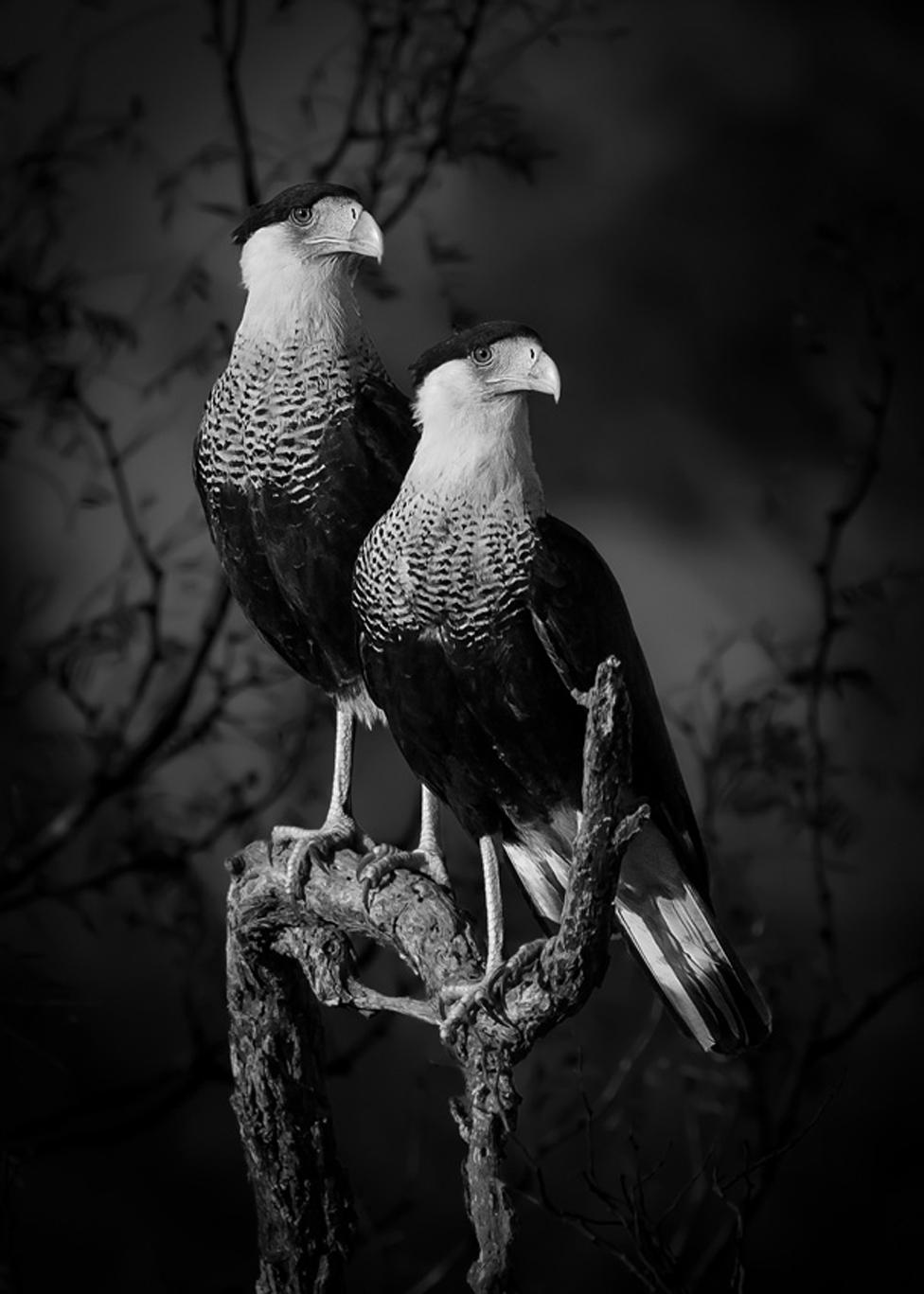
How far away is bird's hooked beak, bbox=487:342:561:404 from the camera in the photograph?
3.93 ft

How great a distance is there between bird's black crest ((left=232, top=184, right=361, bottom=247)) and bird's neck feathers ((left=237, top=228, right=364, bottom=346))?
1 cm

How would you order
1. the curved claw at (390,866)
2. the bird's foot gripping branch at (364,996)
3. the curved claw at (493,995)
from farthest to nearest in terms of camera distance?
the curved claw at (390,866), the curved claw at (493,995), the bird's foot gripping branch at (364,996)

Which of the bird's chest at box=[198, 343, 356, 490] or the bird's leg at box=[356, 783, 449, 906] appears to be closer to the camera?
the bird's chest at box=[198, 343, 356, 490]

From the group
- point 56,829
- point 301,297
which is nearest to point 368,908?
point 301,297

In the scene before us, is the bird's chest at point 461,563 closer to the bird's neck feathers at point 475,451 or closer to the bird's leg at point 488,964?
the bird's neck feathers at point 475,451

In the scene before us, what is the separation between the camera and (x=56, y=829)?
2.32 metres

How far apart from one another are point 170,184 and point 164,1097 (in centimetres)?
130

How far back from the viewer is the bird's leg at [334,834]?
1.50 metres

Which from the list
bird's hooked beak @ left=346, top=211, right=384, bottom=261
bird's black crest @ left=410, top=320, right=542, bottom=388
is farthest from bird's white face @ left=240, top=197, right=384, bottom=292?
bird's black crest @ left=410, top=320, right=542, bottom=388

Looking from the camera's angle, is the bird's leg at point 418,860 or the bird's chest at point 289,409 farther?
the bird's leg at point 418,860

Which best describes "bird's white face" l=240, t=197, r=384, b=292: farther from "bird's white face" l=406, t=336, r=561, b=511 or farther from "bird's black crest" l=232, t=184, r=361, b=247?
"bird's white face" l=406, t=336, r=561, b=511

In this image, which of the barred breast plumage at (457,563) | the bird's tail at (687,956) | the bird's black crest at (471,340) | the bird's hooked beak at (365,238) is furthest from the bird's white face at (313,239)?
the bird's tail at (687,956)

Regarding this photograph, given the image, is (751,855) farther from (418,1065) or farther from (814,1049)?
(418,1065)

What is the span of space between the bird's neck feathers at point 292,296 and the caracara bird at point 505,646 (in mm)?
126
